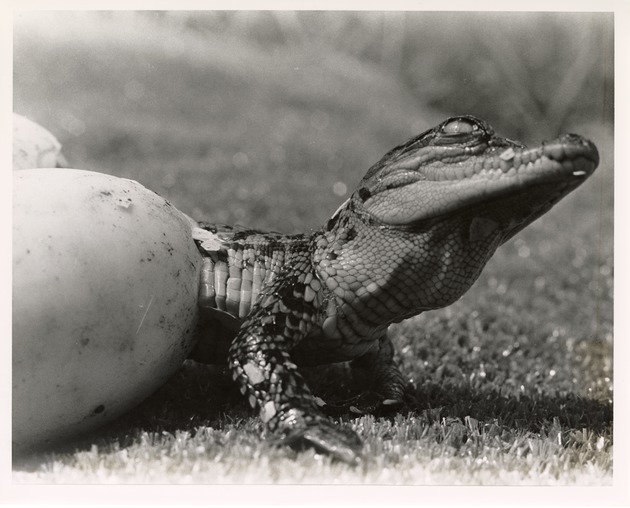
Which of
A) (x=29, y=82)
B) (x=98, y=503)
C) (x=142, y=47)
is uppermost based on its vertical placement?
(x=142, y=47)

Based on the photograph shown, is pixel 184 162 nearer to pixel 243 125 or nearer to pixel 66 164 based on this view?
pixel 243 125

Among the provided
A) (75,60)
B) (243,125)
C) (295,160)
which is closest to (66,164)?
(75,60)

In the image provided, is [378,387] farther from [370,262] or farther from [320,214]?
[320,214]

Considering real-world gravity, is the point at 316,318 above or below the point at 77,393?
above

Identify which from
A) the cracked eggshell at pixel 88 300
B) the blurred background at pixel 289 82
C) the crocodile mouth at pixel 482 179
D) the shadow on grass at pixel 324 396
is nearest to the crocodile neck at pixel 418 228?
the crocodile mouth at pixel 482 179

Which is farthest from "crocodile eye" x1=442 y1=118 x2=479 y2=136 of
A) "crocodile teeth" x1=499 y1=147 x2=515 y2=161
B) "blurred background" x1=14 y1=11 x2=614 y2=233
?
"blurred background" x1=14 y1=11 x2=614 y2=233

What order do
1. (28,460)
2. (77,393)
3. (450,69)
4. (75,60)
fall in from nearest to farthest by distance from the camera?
(77,393)
(28,460)
(75,60)
(450,69)

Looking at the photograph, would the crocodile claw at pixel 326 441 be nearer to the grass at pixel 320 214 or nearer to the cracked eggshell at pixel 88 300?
the grass at pixel 320 214

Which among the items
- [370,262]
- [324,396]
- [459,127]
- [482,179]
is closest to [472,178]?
[482,179]
